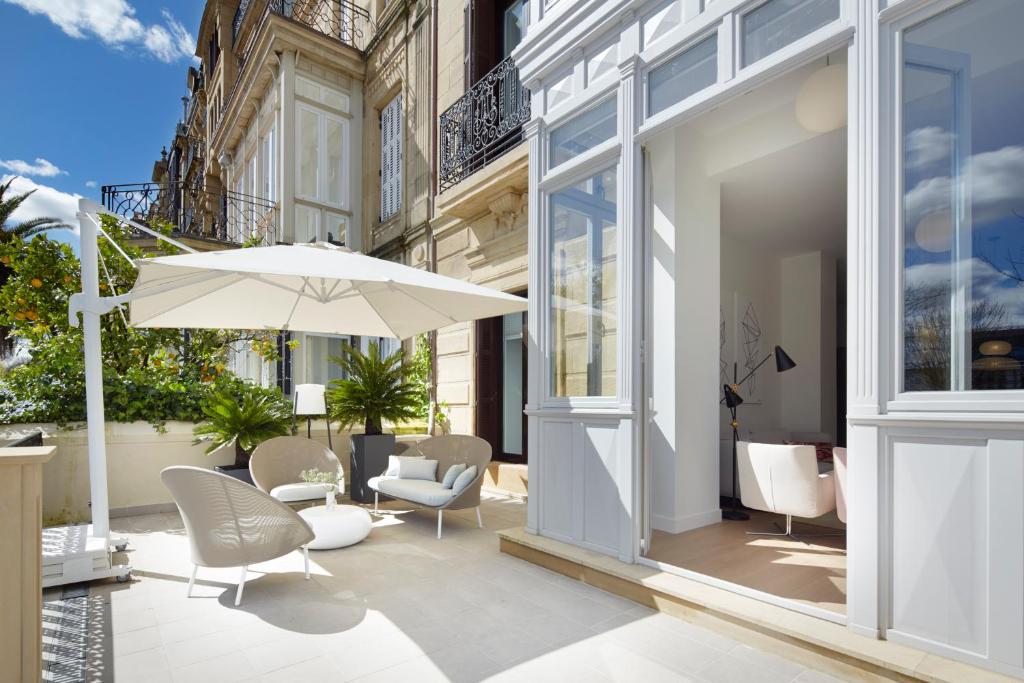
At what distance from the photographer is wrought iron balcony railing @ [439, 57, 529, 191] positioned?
7.16 meters

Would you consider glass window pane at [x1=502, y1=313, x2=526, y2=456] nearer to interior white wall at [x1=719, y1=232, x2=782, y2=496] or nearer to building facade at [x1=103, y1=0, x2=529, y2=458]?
building facade at [x1=103, y1=0, x2=529, y2=458]

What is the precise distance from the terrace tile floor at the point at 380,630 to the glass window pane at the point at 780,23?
3.17 meters

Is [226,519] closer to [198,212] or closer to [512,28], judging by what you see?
[512,28]

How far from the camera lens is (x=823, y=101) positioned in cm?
431

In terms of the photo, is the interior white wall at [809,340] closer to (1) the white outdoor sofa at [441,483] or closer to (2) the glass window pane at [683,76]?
(1) the white outdoor sofa at [441,483]

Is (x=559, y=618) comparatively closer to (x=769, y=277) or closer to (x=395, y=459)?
(x=395, y=459)

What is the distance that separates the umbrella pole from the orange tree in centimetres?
214

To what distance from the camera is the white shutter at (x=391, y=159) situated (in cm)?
1017

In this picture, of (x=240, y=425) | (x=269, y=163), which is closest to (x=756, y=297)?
(x=240, y=425)

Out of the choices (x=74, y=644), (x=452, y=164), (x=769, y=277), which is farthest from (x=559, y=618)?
(x=452, y=164)

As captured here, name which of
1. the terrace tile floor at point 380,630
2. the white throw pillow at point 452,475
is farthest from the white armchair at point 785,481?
the white throw pillow at point 452,475

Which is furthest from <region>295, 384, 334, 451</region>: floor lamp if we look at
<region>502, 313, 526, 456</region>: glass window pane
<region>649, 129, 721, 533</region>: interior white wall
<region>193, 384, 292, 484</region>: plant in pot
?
<region>649, 129, 721, 533</region>: interior white wall

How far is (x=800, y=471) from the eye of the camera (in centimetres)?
426

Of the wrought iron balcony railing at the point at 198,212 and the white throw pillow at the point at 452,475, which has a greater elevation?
the wrought iron balcony railing at the point at 198,212
